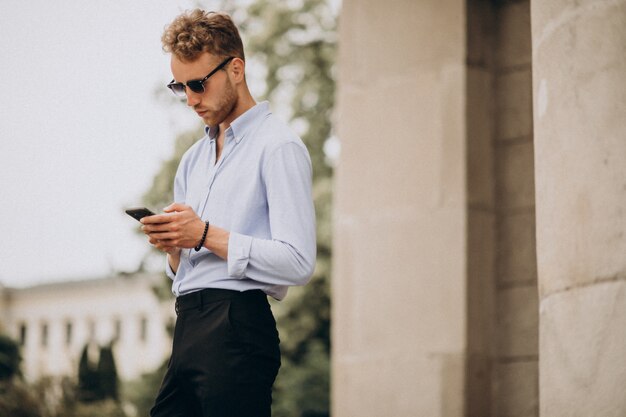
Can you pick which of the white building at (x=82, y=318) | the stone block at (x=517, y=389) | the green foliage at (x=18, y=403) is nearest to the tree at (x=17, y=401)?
the green foliage at (x=18, y=403)

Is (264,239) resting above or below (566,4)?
below

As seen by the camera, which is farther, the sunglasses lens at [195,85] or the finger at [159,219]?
the sunglasses lens at [195,85]

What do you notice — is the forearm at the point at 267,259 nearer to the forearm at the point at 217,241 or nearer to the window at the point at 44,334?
the forearm at the point at 217,241

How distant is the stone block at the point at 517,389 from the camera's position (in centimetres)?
561

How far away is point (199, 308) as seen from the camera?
→ 3047mm

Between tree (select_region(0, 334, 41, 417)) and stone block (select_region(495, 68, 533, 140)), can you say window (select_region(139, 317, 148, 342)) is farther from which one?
stone block (select_region(495, 68, 533, 140))

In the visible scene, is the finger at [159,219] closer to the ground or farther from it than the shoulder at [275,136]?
closer to the ground

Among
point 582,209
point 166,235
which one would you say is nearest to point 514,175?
point 582,209

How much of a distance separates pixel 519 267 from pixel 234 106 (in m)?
2.86

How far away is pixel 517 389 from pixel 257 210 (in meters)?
2.97

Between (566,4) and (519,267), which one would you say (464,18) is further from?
(566,4)

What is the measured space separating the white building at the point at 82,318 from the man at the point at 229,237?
71024mm

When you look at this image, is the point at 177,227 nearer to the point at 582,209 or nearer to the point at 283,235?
the point at 283,235

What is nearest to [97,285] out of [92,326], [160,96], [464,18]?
[92,326]
